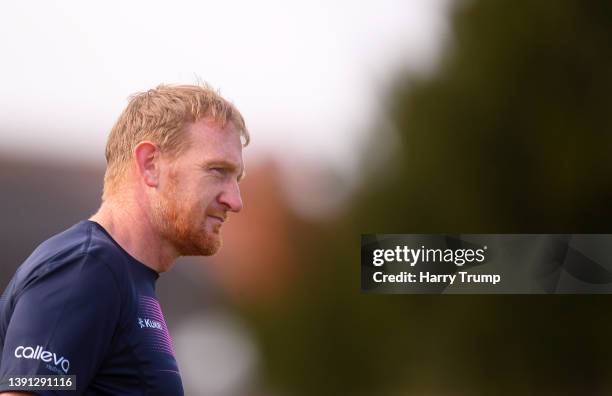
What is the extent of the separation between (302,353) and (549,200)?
444 centimetres

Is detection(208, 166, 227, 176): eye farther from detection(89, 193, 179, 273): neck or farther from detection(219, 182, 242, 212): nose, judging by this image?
detection(89, 193, 179, 273): neck

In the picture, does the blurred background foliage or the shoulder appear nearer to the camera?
the shoulder

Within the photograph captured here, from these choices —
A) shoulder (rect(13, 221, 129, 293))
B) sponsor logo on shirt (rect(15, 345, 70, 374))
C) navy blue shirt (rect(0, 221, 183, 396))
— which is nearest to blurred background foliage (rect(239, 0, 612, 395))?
navy blue shirt (rect(0, 221, 183, 396))

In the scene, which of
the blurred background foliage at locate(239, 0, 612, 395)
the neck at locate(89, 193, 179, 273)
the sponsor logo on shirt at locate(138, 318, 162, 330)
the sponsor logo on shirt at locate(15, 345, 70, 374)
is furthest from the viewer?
the blurred background foliage at locate(239, 0, 612, 395)

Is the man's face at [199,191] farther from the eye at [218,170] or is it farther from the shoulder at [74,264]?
the shoulder at [74,264]

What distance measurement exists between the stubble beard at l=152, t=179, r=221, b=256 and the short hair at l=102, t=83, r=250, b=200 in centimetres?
12

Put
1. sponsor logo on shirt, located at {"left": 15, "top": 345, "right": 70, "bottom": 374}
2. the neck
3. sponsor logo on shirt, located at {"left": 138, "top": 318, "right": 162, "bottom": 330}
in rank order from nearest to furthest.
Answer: sponsor logo on shirt, located at {"left": 15, "top": 345, "right": 70, "bottom": 374} < sponsor logo on shirt, located at {"left": 138, "top": 318, "right": 162, "bottom": 330} < the neck

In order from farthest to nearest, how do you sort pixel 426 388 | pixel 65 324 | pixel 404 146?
pixel 404 146 < pixel 426 388 < pixel 65 324

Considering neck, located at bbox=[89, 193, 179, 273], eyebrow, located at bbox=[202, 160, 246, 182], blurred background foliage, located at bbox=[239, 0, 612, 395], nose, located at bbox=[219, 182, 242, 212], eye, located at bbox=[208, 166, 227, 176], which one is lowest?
neck, located at bbox=[89, 193, 179, 273]

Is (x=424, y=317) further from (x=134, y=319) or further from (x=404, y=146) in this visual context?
(x=134, y=319)

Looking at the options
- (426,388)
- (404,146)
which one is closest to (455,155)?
(404,146)

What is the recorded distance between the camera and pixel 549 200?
13.4 m

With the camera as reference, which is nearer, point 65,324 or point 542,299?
point 65,324

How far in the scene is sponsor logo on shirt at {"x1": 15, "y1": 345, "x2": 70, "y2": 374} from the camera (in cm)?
185
